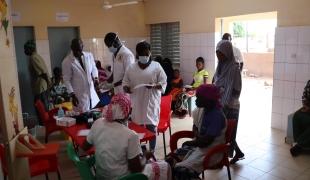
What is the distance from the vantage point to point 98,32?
6.16m

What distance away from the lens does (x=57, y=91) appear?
518 cm

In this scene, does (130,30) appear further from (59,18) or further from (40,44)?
(40,44)

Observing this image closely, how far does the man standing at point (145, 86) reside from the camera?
316cm

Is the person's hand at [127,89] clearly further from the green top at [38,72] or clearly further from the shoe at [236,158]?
the green top at [38,72]

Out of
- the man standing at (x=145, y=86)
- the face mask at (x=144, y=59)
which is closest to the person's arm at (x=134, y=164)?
the man standing at (x=145, y=86)

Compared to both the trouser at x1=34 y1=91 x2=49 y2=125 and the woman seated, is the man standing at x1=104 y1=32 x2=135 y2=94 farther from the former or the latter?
the trouser at x1=34 y1=91 x2=49 y2=125

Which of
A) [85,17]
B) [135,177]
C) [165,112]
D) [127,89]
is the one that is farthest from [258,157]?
[85,17]

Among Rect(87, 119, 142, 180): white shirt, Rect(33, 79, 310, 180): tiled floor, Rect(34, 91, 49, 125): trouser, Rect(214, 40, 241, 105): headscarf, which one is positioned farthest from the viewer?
Rect(34, 91, 49, 125): trouser

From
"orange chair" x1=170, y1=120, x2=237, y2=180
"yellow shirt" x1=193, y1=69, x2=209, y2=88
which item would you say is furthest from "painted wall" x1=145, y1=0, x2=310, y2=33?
"orange chair" x1=170, y1=120, x2=237, y2=180

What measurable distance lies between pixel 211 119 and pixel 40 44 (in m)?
4.24

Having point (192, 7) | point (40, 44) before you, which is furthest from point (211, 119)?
point (40, 44)

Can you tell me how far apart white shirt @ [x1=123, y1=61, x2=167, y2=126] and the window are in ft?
10.9

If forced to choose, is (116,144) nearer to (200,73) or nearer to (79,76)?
(79,76)

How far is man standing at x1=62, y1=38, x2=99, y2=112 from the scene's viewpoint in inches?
150
